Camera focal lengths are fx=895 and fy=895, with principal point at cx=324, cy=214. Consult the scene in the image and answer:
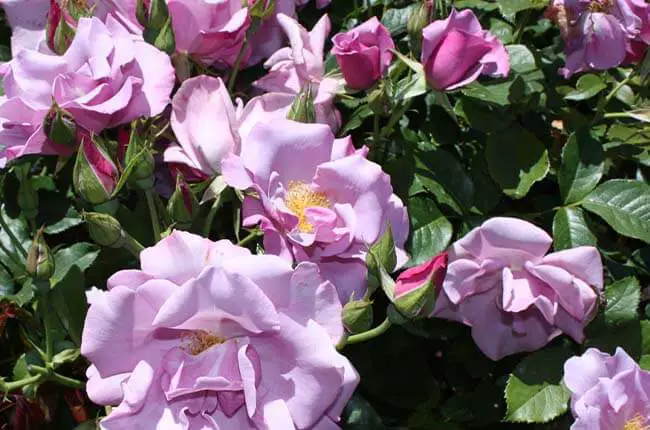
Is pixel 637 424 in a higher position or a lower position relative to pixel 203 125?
lower

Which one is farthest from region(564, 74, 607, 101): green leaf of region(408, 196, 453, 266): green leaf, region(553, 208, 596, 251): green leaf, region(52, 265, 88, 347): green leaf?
region(52, 265, 88, 347): green leaf

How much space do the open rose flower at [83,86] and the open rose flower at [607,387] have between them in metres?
0.49

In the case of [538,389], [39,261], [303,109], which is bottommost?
[538,389]

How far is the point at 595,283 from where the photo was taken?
2.89ft

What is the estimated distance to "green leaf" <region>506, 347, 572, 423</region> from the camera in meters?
0.89

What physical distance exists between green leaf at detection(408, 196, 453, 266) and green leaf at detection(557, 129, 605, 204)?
0.17 m

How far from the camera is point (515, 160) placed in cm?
107

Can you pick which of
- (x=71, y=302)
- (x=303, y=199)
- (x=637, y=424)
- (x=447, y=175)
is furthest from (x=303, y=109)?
(x=637, y=424)

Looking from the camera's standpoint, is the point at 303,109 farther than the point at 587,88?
No

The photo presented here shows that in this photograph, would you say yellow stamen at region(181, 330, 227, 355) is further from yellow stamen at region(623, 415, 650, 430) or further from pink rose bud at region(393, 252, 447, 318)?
yellow stamen at region(623, 415, 650, 430)

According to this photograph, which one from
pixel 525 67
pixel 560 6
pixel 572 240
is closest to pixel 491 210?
pixel 572 240

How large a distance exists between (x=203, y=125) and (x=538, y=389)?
43 centimetres

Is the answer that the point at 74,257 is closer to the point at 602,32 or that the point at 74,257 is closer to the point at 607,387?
the point at 607,387

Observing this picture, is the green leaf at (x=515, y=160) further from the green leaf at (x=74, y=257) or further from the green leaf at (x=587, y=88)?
the green leaf at (x=74, y=257)
